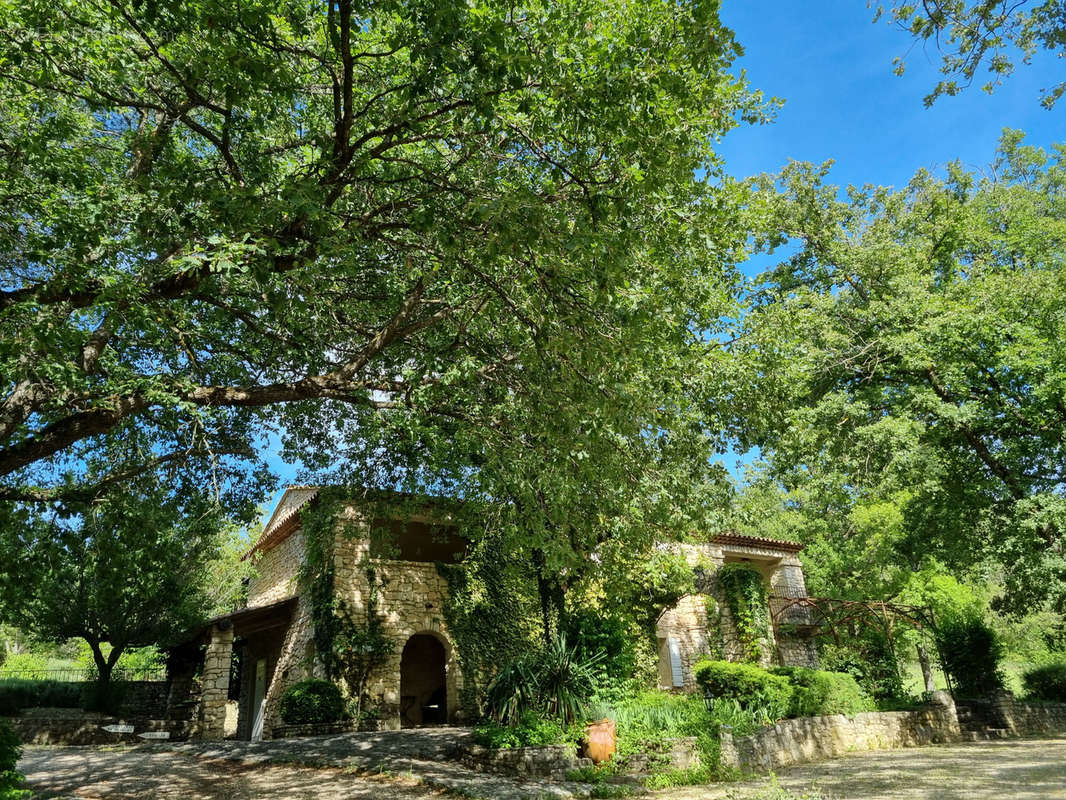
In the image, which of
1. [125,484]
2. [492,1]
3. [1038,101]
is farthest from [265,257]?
[1038,101]

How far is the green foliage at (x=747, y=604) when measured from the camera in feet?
56.6

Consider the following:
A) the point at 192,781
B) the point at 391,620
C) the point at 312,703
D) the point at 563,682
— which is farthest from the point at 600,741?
the point at 391,620

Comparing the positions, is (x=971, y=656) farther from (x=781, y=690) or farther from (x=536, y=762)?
(x=536, y=762)

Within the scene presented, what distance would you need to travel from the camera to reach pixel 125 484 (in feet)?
28.6

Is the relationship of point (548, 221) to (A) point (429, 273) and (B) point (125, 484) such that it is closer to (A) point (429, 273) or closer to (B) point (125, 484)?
(A) point (429, 273)

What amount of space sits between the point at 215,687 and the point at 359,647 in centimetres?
332

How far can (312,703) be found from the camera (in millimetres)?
12125

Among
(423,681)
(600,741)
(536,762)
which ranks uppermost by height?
(423,681)

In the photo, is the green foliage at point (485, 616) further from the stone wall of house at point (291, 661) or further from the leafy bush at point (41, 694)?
the leafy bush at point (41, 694)

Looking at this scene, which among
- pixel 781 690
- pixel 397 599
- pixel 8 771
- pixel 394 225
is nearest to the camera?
pixel 8 771

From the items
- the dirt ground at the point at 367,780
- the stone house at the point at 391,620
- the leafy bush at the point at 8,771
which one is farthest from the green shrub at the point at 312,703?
the leafy bush at the point at 8,771

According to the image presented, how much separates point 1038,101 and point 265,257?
25.8ft

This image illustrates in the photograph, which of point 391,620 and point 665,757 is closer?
point 665,757

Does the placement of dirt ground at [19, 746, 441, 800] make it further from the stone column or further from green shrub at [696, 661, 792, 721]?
green shrub at [696, 661, 792, 721]
